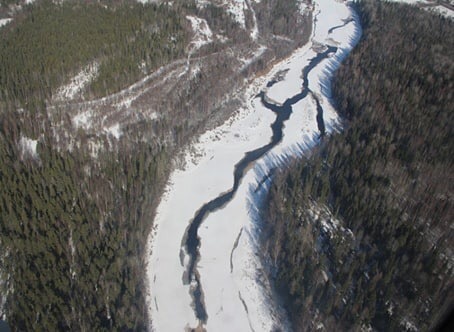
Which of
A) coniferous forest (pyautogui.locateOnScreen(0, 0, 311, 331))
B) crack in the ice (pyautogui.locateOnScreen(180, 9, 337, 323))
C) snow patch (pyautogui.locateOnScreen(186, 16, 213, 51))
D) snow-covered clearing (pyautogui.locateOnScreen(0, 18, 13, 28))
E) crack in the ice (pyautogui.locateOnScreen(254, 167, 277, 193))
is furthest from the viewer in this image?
snow patch (pyautogui.locateOnScreen(186, 16, 213, 51))

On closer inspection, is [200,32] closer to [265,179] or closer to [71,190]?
[265,179]

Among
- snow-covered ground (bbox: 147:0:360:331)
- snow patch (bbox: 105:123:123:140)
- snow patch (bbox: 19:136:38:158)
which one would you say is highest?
snow patch (bbox: 19:136:38:158)

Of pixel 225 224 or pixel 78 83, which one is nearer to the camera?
pixel 225 224

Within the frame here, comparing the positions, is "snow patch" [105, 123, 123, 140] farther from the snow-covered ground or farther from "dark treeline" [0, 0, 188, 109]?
the snow-covered ground

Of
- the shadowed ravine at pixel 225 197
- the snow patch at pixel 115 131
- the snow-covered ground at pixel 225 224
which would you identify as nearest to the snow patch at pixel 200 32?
the snow-covered ground at pixel 225 224

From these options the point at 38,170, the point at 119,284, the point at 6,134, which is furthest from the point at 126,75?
the point at 119,284

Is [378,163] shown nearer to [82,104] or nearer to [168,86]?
[168,86]

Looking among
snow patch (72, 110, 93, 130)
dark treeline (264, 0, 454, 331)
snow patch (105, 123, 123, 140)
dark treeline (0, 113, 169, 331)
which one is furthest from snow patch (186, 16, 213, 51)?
dark treeline (0, 113, 169, 331)

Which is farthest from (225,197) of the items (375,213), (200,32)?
(200,32)
